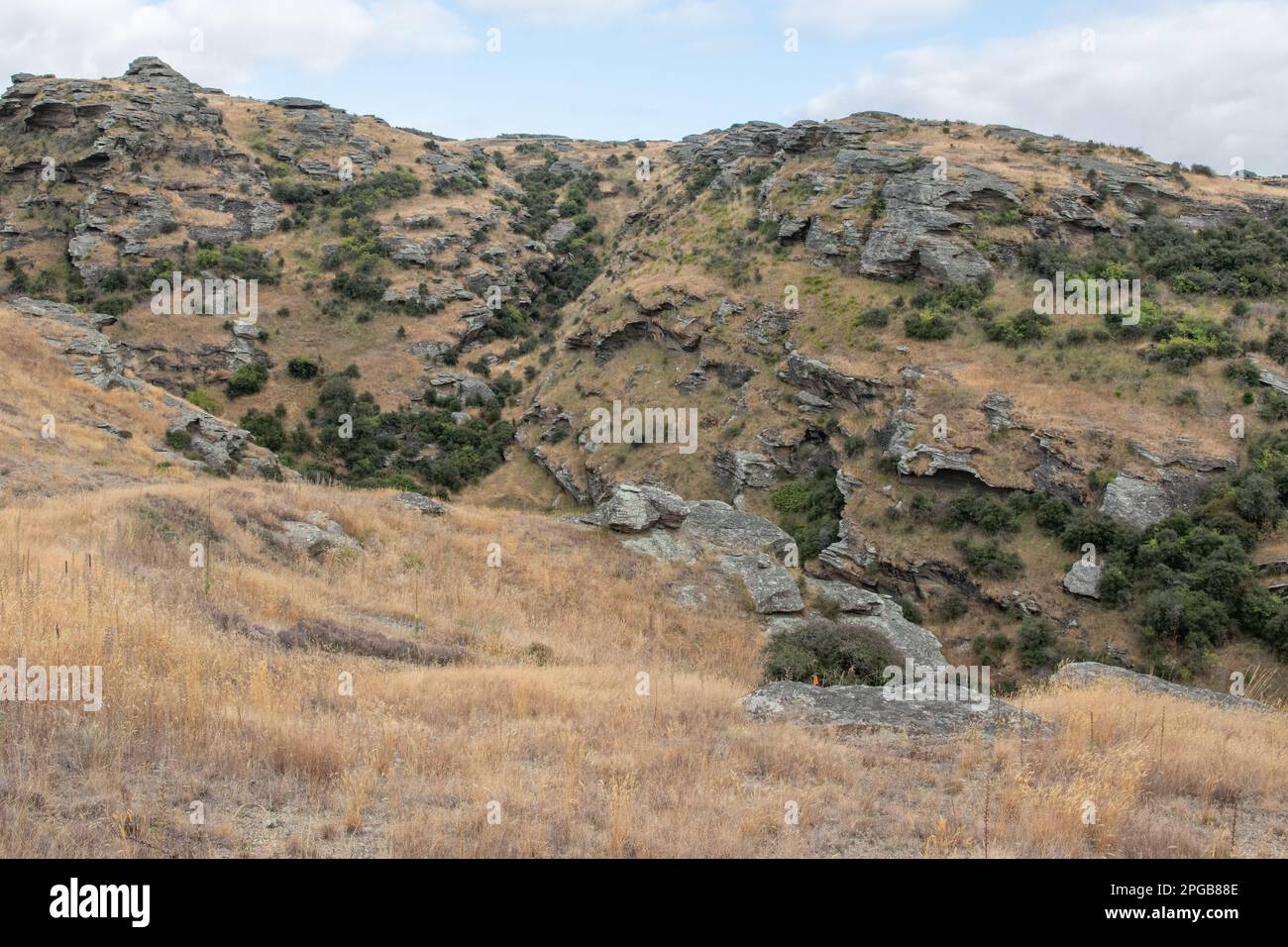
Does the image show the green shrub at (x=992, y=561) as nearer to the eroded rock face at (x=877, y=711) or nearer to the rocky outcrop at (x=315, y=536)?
the eroded rock face at (x=877, y=711)

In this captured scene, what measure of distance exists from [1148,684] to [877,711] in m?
5.76

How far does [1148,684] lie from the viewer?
1007 centimetres

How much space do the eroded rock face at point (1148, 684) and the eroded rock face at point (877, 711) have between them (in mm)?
3939

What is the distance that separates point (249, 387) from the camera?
40438 mm

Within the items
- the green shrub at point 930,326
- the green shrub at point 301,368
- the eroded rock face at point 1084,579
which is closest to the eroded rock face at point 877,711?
the eroded rock face at point 1084,579

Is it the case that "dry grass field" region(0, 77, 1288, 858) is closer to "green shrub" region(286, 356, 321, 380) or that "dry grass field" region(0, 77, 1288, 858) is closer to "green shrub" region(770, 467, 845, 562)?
"green shrub" region(770, 467, 845, 562)

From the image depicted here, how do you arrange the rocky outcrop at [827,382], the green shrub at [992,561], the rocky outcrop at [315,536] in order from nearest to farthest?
the rocky outcrop at [315,536]
the green shrub at [992,561]
the rocky outcrop at [827,382]

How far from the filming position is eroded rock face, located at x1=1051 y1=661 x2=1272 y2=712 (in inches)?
383

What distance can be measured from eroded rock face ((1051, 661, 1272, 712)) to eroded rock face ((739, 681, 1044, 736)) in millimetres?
3939

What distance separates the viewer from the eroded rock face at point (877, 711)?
21.1 feet

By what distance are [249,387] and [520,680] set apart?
39359 mm

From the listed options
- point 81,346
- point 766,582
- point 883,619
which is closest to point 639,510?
point 766,582

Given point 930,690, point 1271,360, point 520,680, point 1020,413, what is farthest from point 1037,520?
point 520,680
